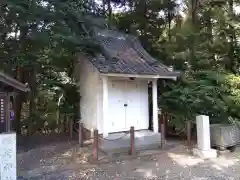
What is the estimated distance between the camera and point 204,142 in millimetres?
9570

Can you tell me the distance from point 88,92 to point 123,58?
2.28 m

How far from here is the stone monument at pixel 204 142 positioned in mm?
9523

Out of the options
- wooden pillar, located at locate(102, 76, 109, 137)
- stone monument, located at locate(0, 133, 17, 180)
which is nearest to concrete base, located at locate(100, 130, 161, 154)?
wooden pillar, located at locate(102, 76, 109, 137)

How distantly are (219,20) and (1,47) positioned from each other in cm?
1117

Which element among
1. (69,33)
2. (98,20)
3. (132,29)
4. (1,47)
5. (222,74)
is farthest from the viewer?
(132,29)

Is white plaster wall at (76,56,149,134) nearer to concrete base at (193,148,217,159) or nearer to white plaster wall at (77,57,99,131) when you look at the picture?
white plaster wall at (77,57,99,131)

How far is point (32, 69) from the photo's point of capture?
13.2 metres

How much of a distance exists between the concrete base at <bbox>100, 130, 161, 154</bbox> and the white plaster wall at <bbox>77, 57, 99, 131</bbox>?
4.85ft

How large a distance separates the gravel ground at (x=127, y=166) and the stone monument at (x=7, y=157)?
1.37m

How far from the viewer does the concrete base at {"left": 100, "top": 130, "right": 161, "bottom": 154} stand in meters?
9.56

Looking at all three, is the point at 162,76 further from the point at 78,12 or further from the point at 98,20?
the point at 78,12

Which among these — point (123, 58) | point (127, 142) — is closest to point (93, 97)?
point (123, 58)

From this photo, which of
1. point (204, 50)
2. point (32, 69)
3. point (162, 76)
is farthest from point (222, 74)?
point (32, 69)

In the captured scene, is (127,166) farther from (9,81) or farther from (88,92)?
(88,92)
